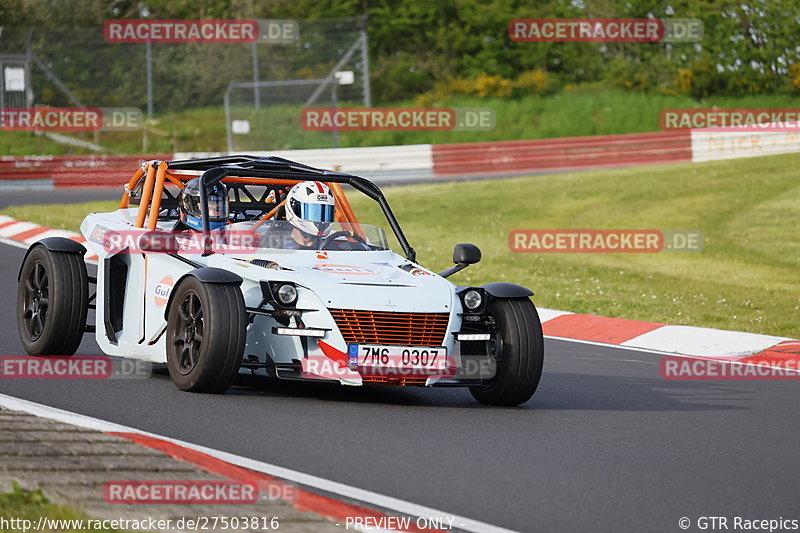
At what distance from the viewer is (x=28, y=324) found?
406 inches

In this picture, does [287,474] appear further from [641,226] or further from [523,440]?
[641,226]

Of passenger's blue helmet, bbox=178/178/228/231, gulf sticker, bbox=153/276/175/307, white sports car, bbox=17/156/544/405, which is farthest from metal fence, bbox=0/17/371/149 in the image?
gulf sticker, bbox=153/276/175/307

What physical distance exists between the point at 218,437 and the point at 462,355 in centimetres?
210

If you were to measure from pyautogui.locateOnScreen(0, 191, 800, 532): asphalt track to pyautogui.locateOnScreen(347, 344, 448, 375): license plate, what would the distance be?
28 cm

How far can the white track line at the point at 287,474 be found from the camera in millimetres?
5727

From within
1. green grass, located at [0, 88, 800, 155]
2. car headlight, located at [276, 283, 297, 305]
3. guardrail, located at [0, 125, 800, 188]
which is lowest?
car headlight, located at [276, 283, 297, 305]

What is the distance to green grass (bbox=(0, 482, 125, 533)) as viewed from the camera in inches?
201

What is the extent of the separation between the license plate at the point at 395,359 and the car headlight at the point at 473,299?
0.51 m

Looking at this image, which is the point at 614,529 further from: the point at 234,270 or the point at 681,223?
the point at 681,223

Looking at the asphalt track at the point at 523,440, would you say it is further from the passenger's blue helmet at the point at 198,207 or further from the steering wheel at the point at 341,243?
the passenger's blue helmet at the point at 198,207

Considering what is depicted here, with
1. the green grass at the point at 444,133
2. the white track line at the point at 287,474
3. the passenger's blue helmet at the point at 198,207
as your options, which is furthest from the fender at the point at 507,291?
the green grass at the point at 444,133

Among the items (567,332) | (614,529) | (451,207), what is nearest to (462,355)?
(614,529)

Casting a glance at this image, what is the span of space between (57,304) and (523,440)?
13.0 ft

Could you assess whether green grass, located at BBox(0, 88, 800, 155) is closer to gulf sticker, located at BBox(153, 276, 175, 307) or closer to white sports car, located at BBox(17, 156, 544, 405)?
white sports car, located at BBox(17, 156, 544, 405)
